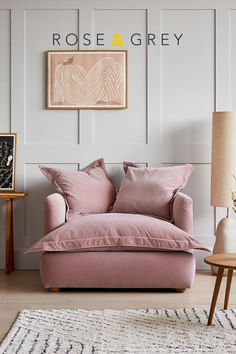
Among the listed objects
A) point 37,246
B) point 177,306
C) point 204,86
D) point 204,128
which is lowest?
point 177,306

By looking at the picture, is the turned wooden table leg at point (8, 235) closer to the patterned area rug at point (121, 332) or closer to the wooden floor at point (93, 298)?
the wooden floor at point (93, 298)

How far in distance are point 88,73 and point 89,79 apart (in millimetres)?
56

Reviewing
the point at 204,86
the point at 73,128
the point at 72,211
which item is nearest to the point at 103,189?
the point at 72,211

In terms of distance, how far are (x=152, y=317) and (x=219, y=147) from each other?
1819mm

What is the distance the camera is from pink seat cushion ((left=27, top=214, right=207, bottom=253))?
3465 millimetres

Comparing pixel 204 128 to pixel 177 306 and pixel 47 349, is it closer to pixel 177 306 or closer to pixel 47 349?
pixel 177 306

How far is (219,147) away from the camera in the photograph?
4.16 meters

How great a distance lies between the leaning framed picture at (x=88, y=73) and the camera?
4.49m

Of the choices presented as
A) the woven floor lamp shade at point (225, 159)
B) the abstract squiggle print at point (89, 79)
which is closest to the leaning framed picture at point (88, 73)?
the abstract squiggle print at point (89, 79)

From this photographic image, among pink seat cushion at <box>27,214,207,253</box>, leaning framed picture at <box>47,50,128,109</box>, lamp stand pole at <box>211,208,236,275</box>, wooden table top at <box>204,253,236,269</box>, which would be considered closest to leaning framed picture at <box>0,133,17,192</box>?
leaning framed picture at <box>47,50,128,109</box>

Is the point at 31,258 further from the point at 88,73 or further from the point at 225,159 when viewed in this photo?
the point at 225,159

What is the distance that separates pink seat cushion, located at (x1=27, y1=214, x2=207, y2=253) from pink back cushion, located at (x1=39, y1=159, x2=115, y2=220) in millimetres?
472

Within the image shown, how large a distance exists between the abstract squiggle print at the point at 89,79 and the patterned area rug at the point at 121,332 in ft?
7.27

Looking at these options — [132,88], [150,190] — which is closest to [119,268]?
[150,190]
